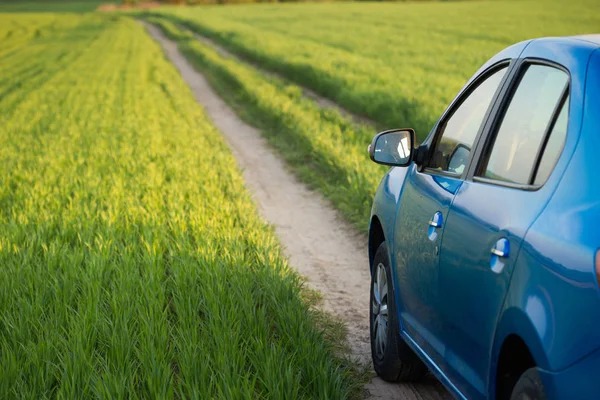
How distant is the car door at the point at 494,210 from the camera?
262cm

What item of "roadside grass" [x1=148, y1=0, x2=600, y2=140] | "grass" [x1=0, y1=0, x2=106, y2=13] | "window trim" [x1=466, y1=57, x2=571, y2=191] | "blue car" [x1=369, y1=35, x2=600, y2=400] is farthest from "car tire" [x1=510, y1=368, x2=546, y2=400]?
"grass" [x1=0, y1=0, x2=106, y2=13]

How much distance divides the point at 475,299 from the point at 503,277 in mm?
305

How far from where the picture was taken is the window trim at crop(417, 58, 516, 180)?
334 cm

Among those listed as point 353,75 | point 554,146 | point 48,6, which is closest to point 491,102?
point 554,146

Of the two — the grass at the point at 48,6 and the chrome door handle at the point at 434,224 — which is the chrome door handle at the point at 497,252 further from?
the grass at the point at 48,6

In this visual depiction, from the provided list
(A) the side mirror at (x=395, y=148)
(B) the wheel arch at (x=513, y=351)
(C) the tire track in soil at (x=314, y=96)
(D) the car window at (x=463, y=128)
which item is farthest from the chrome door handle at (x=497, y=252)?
(C) the tire track in soil at (x=314, y=96)

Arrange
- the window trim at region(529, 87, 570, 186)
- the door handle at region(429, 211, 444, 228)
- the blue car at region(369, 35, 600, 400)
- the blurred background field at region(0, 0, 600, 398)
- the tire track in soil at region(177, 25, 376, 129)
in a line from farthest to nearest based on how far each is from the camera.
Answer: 1. the tire track in soil at region(177, 25, 376, 129)
2. the blurred background field at region(0, 0, 600, 398)
3. the door handle at region(429, 211, 444, 228)
4. the window trim at region(529, 87, 570, 186)
5. the blue car at region(369, 35, 600, 400)

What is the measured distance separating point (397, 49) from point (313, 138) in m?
19.3

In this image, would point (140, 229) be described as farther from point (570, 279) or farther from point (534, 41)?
point (570, 279)

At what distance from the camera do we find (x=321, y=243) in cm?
824

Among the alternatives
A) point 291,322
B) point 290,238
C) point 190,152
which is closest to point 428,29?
point 190,152

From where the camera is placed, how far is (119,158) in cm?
1153

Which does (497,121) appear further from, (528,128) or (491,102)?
(528,128)

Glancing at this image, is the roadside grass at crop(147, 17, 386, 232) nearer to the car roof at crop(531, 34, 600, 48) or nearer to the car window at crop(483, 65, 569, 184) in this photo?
the car window at crop(483, 65, 569, 184)
